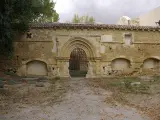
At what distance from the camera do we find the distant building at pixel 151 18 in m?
25.4

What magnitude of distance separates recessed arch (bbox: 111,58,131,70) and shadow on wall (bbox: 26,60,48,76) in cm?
545

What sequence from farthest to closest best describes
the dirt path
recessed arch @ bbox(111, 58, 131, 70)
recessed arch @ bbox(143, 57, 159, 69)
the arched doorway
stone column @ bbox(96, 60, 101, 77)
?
the arched doorway → recessed arch @ bbox(143, 57, 159, 69) → recessed arch @ bbox(111, 58, 131, 70) → stone column @ bbox(96, 60, 101, 77) → the dirt path

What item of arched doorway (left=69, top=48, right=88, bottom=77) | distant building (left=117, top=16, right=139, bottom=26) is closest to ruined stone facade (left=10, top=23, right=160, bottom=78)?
arched doorway (left=69, top=48, right=88, bottom=77)

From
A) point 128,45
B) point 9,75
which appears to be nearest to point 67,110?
point 9,75

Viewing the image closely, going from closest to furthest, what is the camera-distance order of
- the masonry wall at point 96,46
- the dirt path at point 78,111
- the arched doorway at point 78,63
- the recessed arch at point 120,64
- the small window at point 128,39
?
the dirt path at point 78,111 → the masonry wall at point 96,46 → the small window at point 128,39 → the recessed arch at point 120,64 → the arched doorway at point 78,63

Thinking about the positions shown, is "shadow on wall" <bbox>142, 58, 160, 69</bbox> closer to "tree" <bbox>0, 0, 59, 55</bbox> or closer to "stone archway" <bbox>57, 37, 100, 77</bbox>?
"stone archway" <bbox>57, 37, 100, 77</bbox>

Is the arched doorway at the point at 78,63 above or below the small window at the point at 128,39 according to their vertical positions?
below

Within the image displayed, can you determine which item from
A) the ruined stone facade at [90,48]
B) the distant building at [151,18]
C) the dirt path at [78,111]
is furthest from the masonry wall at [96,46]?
the dirt path at [78,111]

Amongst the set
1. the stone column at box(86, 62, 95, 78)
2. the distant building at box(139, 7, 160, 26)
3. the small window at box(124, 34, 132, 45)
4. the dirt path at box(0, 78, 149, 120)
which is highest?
the distant building at box(139, 7, 160, 26)

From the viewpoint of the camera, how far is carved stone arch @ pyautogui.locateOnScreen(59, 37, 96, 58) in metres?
18.9

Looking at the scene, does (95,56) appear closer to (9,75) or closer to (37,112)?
(9,75)

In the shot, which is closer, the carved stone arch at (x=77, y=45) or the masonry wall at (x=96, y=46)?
the masonry wall at (x=96, y=46)

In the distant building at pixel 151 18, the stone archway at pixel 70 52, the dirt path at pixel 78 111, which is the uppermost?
the distant building at pixel 151 18

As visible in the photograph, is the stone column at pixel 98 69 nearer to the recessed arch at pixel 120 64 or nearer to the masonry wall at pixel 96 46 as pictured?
the masonry wall at pixel 96 46
